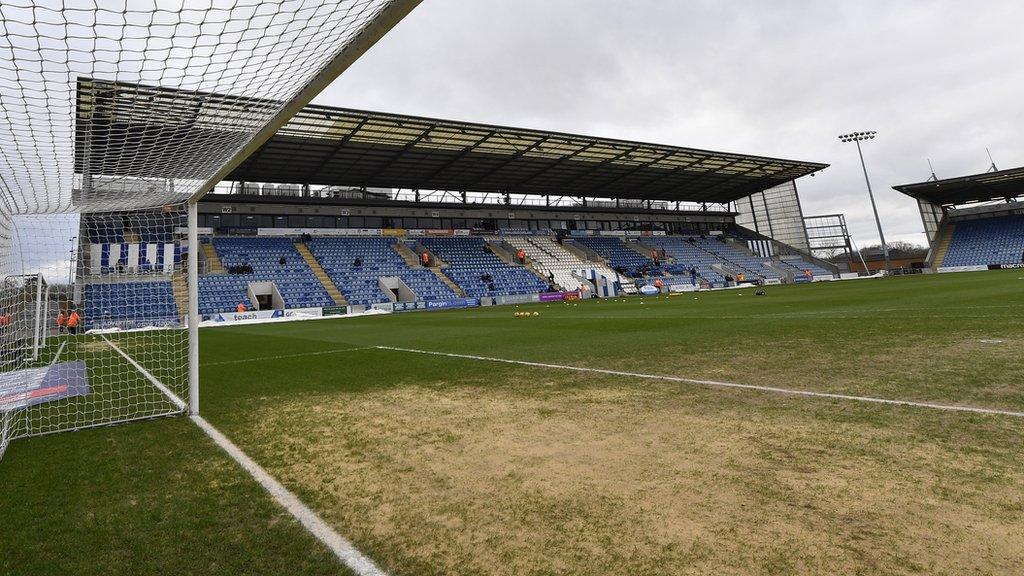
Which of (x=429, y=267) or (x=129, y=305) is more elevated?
(x=429, y=267)

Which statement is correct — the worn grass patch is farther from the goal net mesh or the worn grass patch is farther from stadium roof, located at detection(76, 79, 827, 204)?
stadium roof, located at detection(76, 79, 827, 204)

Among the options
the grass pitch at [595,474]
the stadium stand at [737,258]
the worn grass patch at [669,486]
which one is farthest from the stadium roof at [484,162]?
the worn grass patch at [669,486]

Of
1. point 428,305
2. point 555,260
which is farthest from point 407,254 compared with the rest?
point 555,260

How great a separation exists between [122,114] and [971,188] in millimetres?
64219

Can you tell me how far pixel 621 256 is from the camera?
46.3 metres

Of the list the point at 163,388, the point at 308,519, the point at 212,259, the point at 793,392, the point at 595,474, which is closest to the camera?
the point at 308,519

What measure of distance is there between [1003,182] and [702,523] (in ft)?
202

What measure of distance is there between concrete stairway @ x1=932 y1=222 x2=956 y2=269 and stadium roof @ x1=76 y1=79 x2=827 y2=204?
1848 cm

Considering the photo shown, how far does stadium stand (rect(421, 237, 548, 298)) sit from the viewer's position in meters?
37.0

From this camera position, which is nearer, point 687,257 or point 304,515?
point 304,515

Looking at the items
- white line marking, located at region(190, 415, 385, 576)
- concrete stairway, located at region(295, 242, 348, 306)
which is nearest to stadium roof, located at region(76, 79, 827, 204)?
concrete stairway, located at region(295, 242, 348, 306)

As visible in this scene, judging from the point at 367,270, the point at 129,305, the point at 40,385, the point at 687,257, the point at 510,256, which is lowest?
the point at 40,385

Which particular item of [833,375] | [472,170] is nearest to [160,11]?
[833,375]

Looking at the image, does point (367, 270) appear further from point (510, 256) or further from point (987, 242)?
point (987, 242)
